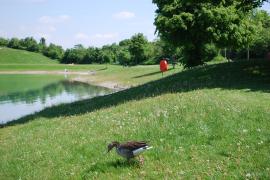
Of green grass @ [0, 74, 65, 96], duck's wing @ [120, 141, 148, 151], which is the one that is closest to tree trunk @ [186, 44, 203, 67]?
green grass @ [0, 74, 65, 96]

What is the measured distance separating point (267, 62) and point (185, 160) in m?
24.6

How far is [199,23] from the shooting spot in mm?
53969

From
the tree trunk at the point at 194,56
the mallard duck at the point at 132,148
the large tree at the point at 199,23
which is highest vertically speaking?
the large tree at the point at 199,23

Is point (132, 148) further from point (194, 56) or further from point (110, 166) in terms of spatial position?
point (194, 56)

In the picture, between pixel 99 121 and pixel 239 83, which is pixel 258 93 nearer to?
pixel 239 83

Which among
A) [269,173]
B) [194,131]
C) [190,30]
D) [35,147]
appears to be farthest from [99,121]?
[190,30]

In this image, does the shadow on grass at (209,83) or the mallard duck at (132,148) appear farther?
the shadow on grass at (209,83)

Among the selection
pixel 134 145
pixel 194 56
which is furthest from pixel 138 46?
pixel 134 145

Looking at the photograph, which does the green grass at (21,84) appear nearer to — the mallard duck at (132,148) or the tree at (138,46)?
the tree at (138,46)

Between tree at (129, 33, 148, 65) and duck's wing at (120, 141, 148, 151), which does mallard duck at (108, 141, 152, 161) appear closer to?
duck's wing at (120, 141, 148, 151)

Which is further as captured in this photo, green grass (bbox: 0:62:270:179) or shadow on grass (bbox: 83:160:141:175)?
shadow on grass (bbox: 83:160:141:175)

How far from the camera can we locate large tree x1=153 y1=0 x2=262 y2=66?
5309cm

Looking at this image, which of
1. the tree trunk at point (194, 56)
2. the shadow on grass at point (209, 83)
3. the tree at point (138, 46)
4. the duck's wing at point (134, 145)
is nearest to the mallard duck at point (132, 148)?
the duck's wing at point (134, 145)

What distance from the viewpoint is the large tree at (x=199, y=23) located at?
174 feet
